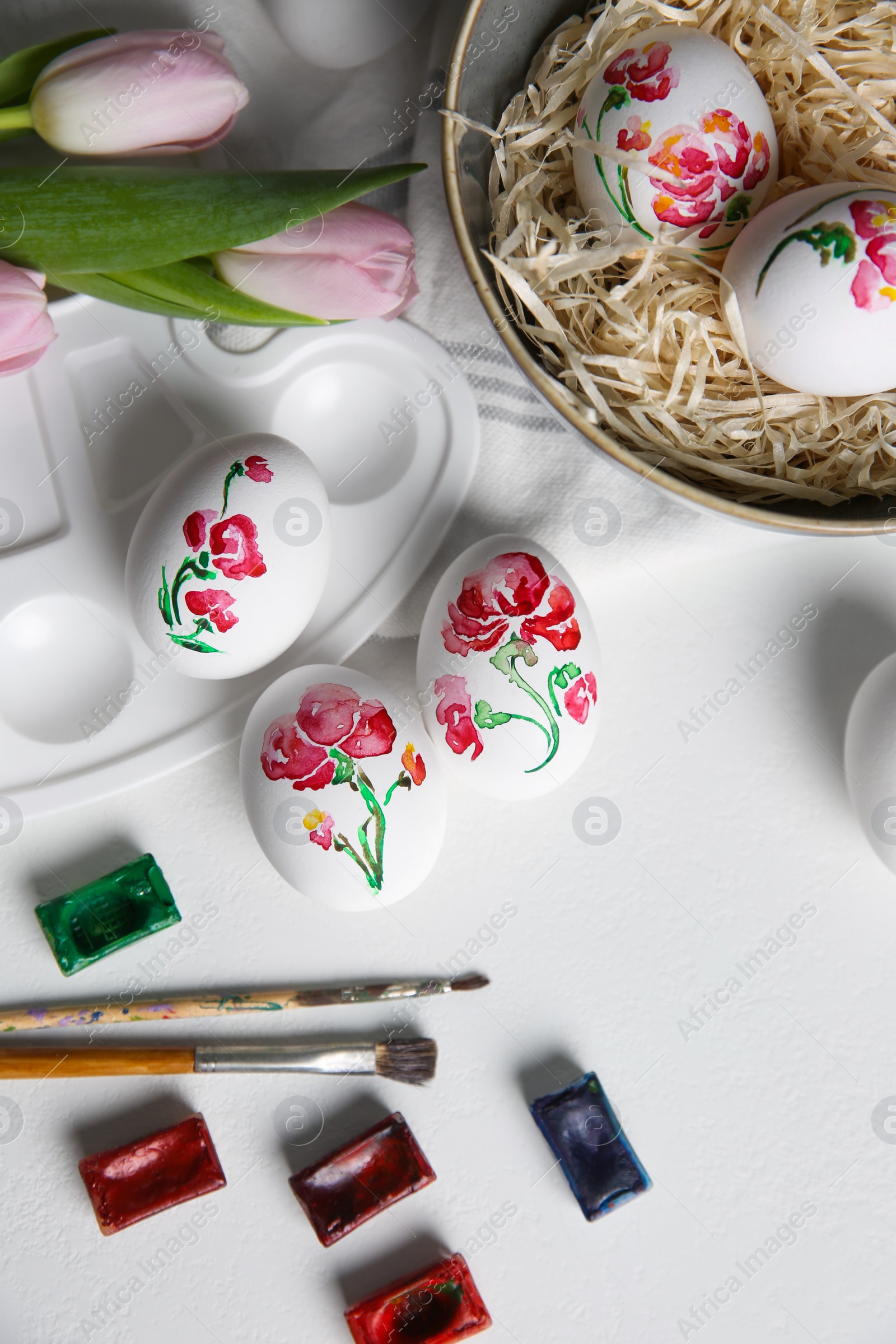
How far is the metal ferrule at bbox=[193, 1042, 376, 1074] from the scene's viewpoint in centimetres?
62

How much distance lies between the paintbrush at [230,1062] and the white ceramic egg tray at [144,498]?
17cm

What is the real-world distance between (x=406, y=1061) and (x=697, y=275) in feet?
1.72

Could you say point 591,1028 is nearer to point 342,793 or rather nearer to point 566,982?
point 566,982

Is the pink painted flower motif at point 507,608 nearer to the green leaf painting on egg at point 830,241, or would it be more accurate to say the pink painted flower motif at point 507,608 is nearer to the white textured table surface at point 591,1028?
the white textured table surface at point 591,1028

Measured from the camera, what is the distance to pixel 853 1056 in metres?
0.64

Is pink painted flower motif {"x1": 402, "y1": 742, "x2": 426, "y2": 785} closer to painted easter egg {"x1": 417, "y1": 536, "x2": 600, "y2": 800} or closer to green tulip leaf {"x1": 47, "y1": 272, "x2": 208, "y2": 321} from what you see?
painted easter egg {"x1": 417, "y1": 536, "x2": 600, "y2": 800}

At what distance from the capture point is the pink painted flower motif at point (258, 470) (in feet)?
1.69

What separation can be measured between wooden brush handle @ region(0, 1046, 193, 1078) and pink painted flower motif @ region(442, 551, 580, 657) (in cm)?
34

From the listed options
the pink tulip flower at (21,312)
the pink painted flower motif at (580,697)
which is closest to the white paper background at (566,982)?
the pink painted flower motif at (580,697)

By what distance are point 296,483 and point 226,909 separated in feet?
0.99

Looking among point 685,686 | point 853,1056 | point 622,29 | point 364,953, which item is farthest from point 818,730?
point 622,29

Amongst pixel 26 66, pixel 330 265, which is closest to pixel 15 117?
pixel 26 66

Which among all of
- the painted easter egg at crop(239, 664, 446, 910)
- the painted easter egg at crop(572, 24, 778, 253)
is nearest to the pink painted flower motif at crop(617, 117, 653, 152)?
the painted easter egg at crop(572, 24, 778, 253)

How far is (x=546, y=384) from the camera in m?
0.48
